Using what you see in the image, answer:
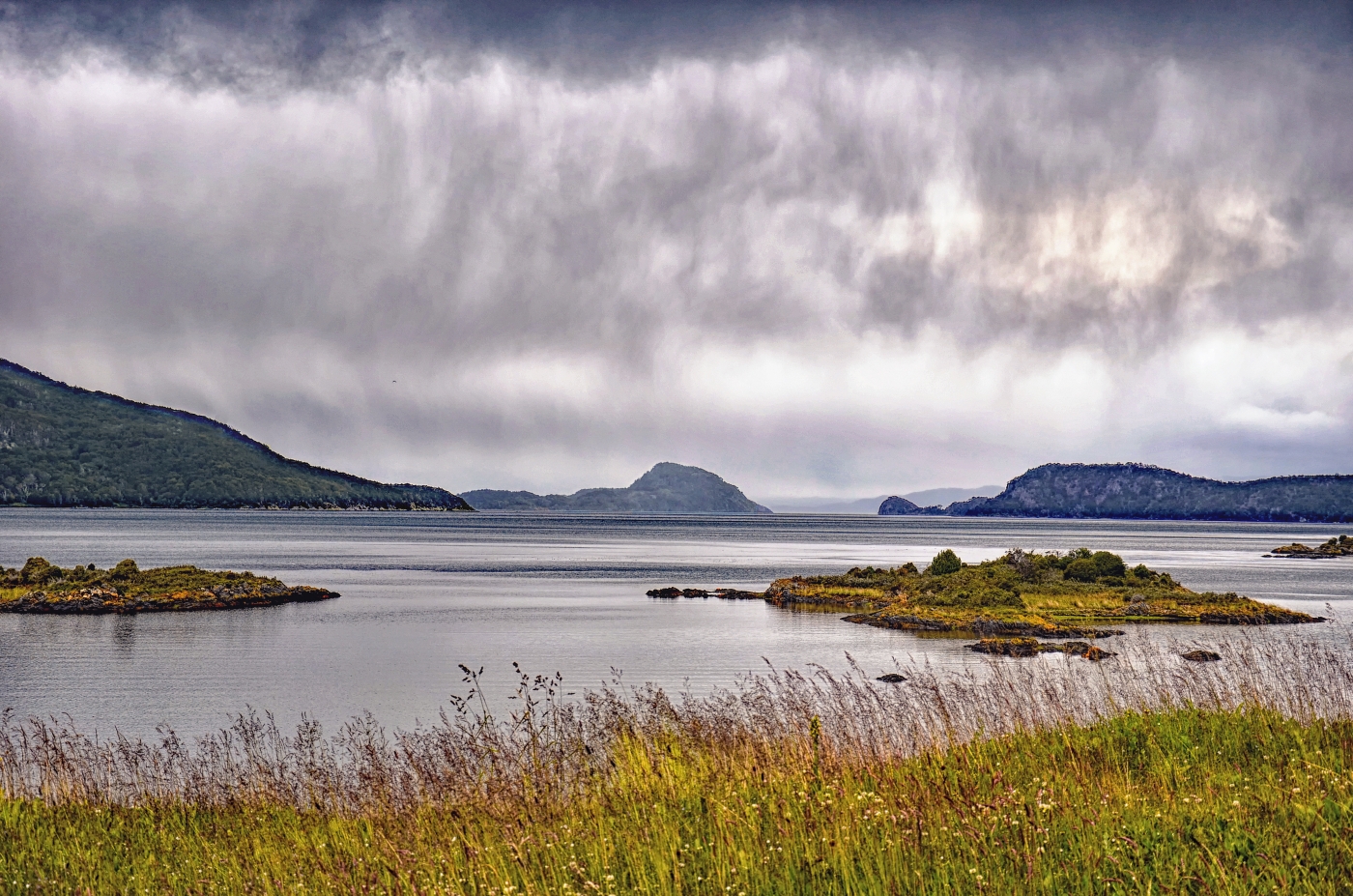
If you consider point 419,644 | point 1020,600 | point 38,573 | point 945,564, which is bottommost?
point 419,644

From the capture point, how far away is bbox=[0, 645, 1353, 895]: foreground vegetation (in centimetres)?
684

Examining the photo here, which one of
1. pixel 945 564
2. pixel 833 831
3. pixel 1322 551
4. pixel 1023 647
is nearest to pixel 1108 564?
pixel 945 564

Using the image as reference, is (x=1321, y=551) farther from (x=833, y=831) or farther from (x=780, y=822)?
(x=780, y=822)

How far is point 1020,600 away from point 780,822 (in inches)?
2231

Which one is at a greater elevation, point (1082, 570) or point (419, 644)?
point (1082, 570)

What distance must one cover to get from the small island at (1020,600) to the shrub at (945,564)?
8 cm

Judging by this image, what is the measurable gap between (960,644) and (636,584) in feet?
154

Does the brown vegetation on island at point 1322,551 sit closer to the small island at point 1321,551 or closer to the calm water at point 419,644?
the small island at point 1321,551

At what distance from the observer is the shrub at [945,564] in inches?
2830

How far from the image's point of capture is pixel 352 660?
44.4 metres

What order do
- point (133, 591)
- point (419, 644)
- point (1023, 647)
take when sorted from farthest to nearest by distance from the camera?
1. point (133, 591)
2. point (419, 644)
3. point (1023, 647)

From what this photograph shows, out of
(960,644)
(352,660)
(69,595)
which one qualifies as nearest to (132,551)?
(69,595)

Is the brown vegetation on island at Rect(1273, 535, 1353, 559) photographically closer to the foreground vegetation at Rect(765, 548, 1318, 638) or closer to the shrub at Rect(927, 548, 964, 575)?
the foreground vegetation at Rect(765, 548, 1318, 638)

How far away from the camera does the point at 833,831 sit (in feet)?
25.9
